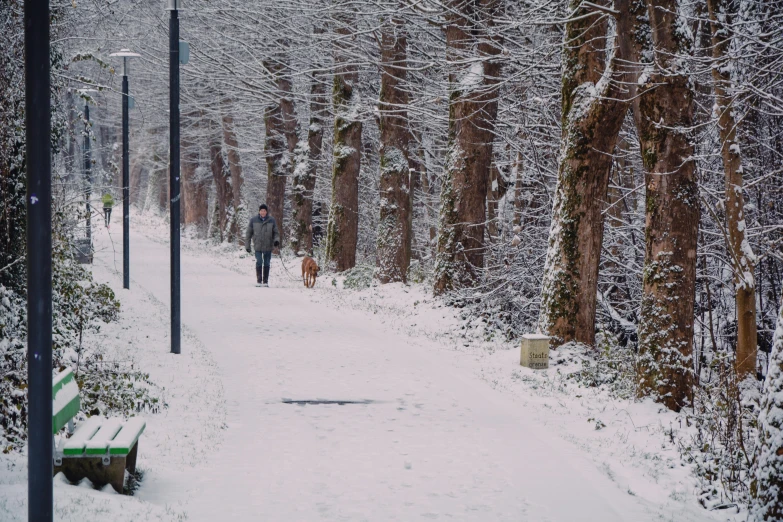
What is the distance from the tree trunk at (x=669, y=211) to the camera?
8.82m

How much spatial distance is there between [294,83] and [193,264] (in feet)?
24.7

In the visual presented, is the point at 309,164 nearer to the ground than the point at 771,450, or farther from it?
farther from it

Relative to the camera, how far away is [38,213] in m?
4.00

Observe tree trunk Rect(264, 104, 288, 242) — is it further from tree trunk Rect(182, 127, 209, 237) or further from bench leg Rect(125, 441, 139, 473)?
bench leg Rect(125, 441, 139, 473)

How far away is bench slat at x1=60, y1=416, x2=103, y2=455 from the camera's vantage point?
5.63 m

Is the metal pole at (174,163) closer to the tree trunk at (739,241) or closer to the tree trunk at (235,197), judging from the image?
the tree trunk at (739,241)

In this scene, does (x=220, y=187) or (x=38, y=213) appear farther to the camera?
(x=220, y=187)

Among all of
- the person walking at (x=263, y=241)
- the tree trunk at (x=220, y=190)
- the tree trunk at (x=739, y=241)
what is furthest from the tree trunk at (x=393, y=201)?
the tree trunk at (x=220, y=190)

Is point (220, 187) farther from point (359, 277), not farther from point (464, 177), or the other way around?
point (464, 177)

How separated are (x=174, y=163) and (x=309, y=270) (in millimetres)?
11125

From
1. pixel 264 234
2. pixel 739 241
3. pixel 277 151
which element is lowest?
pixel 264 234

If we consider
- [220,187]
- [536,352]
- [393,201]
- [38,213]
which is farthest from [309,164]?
[38,213]

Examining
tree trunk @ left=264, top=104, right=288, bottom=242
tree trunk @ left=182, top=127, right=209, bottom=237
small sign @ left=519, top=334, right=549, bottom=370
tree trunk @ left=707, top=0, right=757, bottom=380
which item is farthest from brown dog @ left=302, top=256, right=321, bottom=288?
tree trunk @ left=182, top=127, right=209, bottom=237

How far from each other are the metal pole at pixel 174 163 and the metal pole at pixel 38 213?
7403 millimetres
